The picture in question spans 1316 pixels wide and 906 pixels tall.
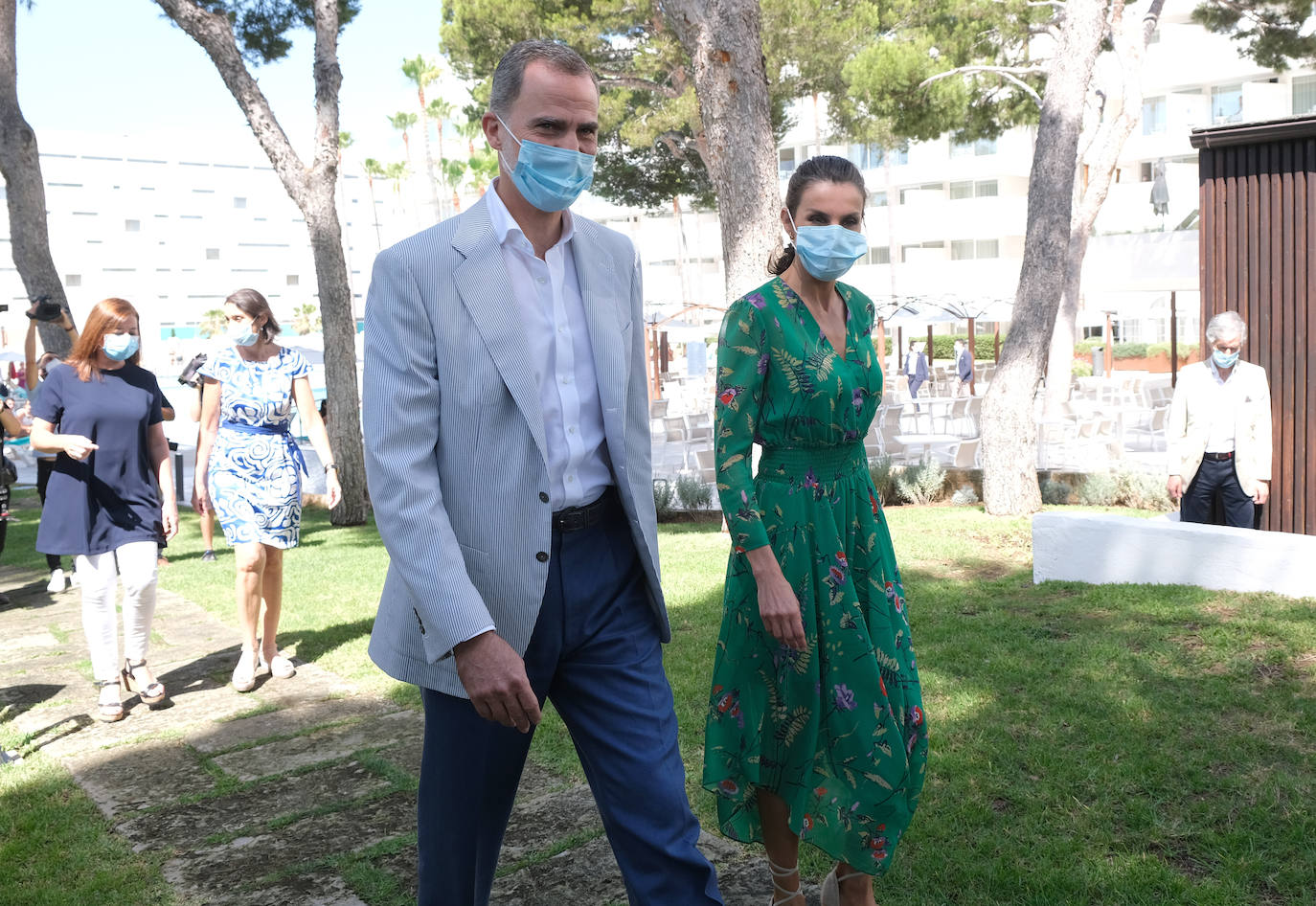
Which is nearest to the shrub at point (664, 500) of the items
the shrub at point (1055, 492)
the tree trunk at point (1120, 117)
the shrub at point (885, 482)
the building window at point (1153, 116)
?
the shrub at point (885, 482)

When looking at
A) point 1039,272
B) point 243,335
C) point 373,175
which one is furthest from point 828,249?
point 373,175

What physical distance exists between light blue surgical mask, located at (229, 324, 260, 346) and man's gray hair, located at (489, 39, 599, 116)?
3844mm

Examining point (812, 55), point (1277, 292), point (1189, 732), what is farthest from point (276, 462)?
point (812, 55)

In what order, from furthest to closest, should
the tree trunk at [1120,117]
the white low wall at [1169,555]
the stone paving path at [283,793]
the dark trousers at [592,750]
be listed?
1. the tree trunk at [1120,117]
2. the white low wall at [1169,555]
3. the stone paving path at [283,793]
4. the dark trousers at [592,750]

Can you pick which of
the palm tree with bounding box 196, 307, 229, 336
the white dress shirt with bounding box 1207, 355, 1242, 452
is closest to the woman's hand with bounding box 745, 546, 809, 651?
the white dress shirt with bounding box 1207, 355, 1242, 452

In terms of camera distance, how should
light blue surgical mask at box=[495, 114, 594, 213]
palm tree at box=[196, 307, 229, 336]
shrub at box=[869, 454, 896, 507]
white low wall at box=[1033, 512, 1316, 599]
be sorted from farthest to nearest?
1. palm tree at box=[196, 307, 229, 336]
2. shrub at box=[869, 454, 896, 507]
3. white low wall at box=[1033, 512, 1316, 599]
4. light blue surgical mask at box=[495, 114, 594, 213]

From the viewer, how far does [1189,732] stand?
442cm

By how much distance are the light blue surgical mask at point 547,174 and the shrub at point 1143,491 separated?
1004cm

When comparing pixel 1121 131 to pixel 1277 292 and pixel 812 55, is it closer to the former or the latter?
pixel 812 55

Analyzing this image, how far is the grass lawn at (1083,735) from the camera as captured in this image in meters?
3.34

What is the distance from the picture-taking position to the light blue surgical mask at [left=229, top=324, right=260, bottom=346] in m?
5.89

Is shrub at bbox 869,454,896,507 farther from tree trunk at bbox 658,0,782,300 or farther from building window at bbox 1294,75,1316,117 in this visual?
building window at bbox 1294,75,1316,117

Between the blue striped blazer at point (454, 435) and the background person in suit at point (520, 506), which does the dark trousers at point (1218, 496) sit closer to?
the background person in suit at point (520, 506)

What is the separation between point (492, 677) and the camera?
2088mm
